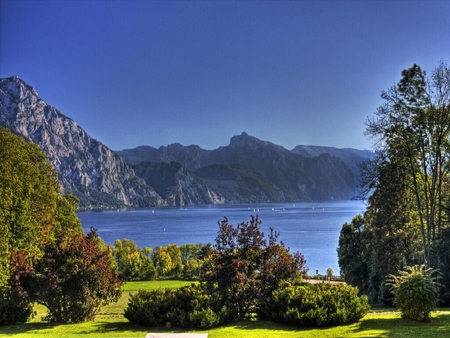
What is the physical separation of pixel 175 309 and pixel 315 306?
158 inches

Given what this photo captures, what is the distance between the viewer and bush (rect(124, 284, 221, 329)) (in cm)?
1194

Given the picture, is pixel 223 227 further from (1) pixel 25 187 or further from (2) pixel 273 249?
(1) pixel 25 187

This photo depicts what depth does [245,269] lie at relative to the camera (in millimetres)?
13750

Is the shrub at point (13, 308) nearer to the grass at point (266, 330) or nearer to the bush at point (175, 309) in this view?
the grass at point (266, 330)

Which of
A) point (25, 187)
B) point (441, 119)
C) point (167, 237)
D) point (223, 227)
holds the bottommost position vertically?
point (167, 237)

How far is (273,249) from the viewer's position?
46.6 ft

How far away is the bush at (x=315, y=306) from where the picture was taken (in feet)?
38.5

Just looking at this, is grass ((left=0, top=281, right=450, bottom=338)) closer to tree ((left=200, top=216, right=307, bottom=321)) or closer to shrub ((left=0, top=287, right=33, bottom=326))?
shrub ((left=0, top=287, right=33, bottom=326))

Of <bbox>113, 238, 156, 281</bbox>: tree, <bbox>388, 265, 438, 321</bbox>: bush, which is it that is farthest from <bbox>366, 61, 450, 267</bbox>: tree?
<bbox>113, 238, 156, 281</bbox>: tree

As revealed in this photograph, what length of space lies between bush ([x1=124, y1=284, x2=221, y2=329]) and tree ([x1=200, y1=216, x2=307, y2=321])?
76 cm

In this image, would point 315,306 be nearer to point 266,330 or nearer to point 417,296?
point 266,330

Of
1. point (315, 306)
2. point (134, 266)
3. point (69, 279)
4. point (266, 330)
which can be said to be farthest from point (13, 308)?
point (134, 266)

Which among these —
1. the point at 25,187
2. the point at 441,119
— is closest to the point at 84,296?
the point at 25,187

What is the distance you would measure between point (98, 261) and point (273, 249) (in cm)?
591
